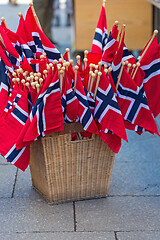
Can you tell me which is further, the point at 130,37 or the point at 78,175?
the point at 130,37

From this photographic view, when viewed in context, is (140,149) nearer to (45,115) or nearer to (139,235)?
(139,235)

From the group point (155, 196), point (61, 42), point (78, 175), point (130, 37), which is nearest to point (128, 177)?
point (155, 196)

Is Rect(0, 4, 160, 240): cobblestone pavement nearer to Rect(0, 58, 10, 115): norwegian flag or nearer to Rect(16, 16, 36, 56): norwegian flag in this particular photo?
Rect(0, 58, 10, 115): norwegian flag

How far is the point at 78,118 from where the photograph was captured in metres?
2.53

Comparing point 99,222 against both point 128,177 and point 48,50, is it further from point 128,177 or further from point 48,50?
point 48,50

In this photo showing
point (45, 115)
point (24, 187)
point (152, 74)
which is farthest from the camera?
point (24, 187)

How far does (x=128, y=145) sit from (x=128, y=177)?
626mm

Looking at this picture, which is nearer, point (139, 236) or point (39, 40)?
point (139, 236)

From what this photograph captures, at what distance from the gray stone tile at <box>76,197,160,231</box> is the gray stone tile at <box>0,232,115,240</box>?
6 cm

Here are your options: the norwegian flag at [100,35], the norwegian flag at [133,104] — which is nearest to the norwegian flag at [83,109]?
the norwegian flag at [133,104]

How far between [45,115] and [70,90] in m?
0.21

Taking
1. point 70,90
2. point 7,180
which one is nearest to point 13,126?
point 70,90

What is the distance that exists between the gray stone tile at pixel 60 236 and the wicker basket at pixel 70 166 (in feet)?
1.06

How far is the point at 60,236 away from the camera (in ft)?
8.27
